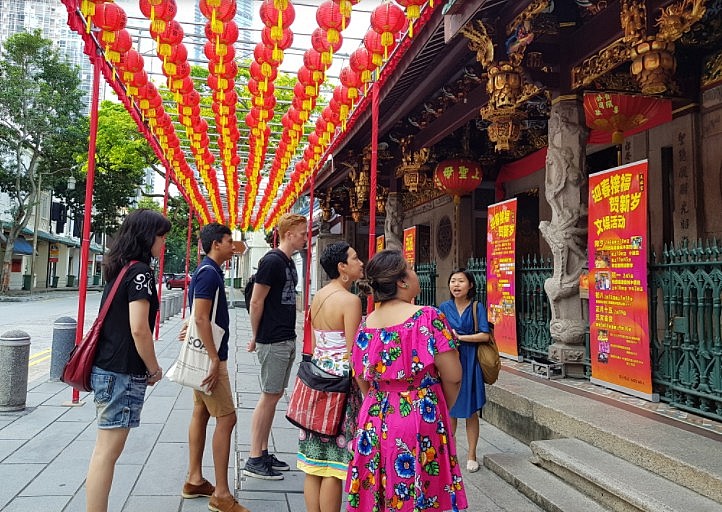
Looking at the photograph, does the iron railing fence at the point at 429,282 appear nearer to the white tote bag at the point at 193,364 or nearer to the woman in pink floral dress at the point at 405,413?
the white tote bag at the point at 193,364

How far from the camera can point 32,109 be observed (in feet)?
79.8

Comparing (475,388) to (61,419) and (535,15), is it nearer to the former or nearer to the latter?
(535,15)

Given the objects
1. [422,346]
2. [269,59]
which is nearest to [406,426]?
[422,346]

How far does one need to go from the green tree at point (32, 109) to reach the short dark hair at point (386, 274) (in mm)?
27014

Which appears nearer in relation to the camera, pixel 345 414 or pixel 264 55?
pixel 345 414

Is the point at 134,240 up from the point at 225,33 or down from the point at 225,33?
down

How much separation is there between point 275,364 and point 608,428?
245 cm

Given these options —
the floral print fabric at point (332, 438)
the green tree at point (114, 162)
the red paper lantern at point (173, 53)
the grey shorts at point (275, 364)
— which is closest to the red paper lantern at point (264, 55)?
the red paper lantern at point (173, 53)

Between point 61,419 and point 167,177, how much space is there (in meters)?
7.43

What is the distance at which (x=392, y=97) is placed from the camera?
26.6 ft

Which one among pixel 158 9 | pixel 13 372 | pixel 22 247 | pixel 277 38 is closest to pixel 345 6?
pixel 277 38

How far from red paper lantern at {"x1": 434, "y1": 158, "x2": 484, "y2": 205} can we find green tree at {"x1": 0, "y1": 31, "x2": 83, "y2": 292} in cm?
2233

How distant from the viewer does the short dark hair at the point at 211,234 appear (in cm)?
350

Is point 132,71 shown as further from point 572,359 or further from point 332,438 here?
point 572,359
